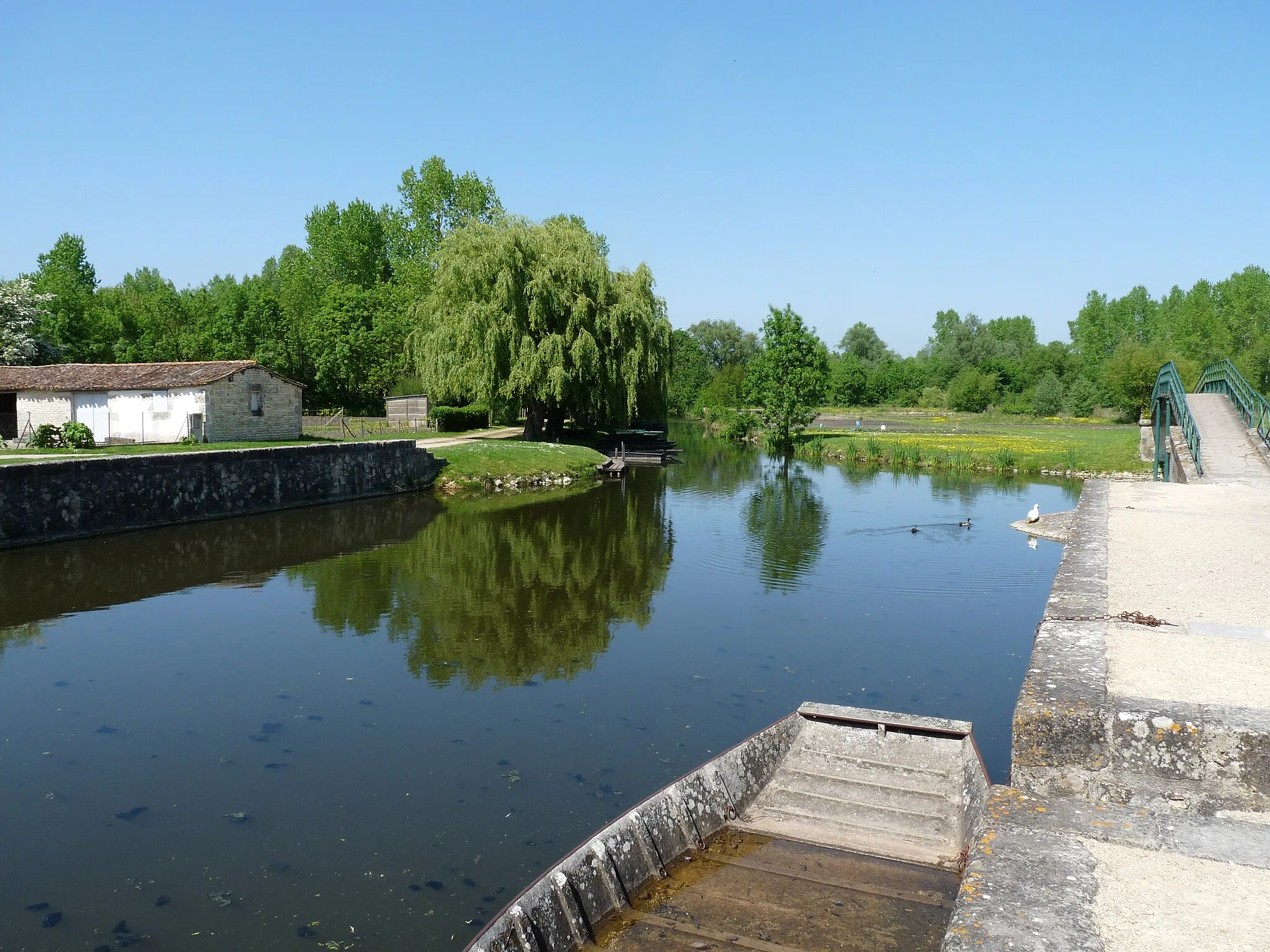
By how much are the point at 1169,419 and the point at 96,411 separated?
126 ft

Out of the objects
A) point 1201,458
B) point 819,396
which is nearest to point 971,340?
point 819,396

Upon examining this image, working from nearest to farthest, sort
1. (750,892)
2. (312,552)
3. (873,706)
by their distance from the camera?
1. (750,892)
2. (873,706)
3. (312,552)

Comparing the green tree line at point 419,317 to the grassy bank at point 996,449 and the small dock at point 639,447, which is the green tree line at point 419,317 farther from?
the grassy bank at point 996,449

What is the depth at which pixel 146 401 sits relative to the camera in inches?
1367

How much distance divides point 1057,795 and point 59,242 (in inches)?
3580

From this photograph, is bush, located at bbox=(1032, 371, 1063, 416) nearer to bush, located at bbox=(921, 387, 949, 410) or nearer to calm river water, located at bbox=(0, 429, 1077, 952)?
bush, located at bbox=(921, 387, 949, 410)

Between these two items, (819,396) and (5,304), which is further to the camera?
(819,396)

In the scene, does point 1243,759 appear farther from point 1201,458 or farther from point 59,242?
point 59,242

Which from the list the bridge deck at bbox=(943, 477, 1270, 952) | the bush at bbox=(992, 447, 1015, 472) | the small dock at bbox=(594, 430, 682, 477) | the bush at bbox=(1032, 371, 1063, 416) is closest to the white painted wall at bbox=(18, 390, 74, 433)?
the small dock at bbox=(594, 430, 682, 477)

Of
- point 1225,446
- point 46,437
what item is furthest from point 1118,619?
point 46,437

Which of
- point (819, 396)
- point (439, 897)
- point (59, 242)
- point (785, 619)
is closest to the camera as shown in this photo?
point (439, 897)

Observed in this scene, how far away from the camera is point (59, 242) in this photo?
253ft

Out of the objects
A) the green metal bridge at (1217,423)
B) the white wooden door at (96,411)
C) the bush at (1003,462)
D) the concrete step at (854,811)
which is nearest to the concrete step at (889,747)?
the concrete step at (854,811)

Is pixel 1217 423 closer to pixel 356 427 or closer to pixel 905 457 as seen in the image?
pixel 905 457
